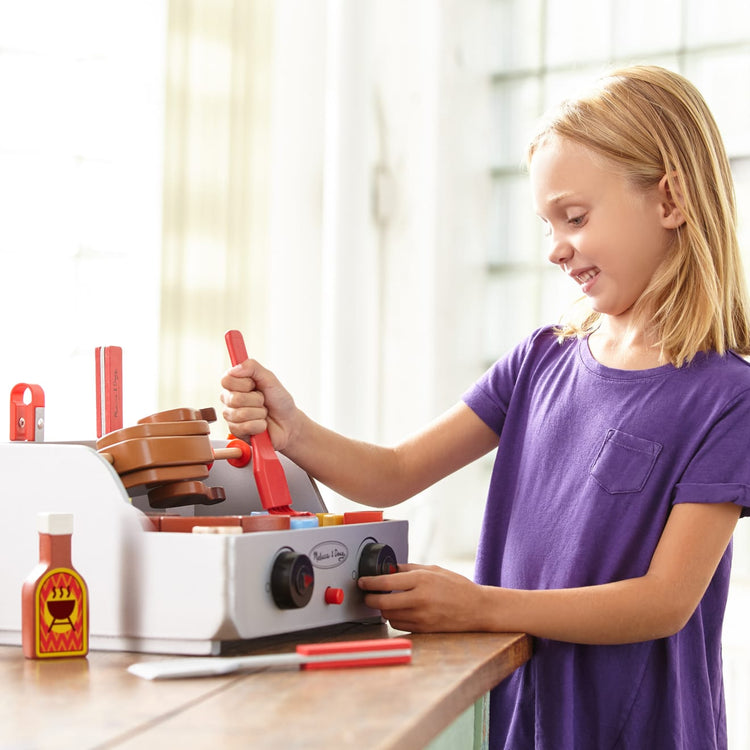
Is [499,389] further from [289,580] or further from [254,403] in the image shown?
[289,580]

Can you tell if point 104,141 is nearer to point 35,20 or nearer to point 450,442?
point 35,20

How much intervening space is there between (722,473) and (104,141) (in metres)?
1.68

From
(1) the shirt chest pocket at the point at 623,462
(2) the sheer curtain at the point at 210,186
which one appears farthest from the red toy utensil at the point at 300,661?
(2) the sheer curtain at the point at 210,186

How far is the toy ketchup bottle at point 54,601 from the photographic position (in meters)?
0.81

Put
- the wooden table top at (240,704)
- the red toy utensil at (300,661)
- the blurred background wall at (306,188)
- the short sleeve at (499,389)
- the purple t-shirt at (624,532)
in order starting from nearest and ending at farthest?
1. the wooden table top at (240,704)
2. the red toy utensil at (300,661)
3. the purple t-shirt at (624,532)
4. the short sleeve at (499,389)
5. the blurred background wall at (306,188)

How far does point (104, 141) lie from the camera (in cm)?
224

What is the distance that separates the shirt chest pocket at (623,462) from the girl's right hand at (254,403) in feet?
1.15

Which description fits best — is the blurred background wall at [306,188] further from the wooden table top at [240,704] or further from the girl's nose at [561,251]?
the wooden table top at [240,704]

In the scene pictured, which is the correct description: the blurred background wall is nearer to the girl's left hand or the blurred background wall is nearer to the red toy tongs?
the red toy tongs

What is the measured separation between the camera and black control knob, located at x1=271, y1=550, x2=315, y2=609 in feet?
2.70

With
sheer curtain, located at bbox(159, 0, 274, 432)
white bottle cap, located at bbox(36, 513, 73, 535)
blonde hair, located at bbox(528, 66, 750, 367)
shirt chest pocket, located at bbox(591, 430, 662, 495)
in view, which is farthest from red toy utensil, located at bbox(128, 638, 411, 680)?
sheer curtain, located at bbox(159, 0, 274, 432)

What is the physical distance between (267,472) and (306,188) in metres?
1.44

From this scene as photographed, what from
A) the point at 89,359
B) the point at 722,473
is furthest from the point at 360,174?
the point at 722,473

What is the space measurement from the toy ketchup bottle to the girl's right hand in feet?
0.85
